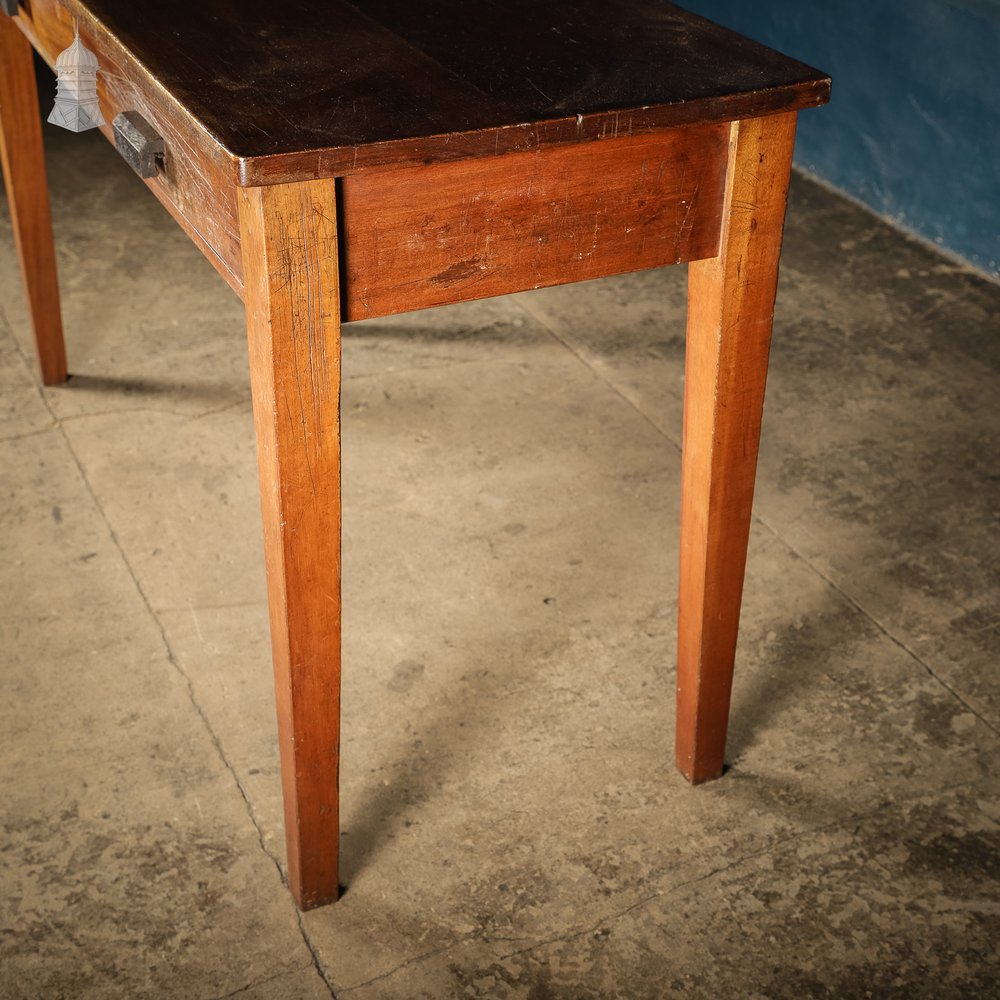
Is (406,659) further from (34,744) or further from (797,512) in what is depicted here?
(797,512)

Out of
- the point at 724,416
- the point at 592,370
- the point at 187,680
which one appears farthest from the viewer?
the point at 592,370

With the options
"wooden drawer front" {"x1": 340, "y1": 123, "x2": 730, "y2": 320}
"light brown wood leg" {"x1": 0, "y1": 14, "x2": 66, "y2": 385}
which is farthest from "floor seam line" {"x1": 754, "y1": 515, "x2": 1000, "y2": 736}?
"light brown wood leg" {"x1": 0, "y1": 14, "x2": 66, "y2": 385}

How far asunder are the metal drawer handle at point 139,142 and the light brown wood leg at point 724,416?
0.59 m

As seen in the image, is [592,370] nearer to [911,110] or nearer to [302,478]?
[911,110]

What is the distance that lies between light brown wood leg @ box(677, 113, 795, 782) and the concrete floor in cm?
16

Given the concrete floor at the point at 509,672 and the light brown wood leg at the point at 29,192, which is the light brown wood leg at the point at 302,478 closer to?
the concrete floor at the point at 509,672

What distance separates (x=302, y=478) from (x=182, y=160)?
1.16ft

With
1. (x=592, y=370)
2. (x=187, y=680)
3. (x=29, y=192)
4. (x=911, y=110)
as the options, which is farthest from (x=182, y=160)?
(x=911, y=110)

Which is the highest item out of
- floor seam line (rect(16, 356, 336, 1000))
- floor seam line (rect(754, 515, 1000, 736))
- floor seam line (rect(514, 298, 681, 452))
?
floor seam line (rect(514, 298, 681, 452))

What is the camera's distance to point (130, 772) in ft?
5.74

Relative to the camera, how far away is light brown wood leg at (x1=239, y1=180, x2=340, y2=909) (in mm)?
1157

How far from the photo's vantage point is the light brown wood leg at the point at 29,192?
2.22 m

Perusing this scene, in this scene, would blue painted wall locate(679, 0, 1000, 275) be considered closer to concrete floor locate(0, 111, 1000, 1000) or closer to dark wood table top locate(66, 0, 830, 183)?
concrete floor locate(0, 111, 1000, 1000)

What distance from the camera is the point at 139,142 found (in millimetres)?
1354
